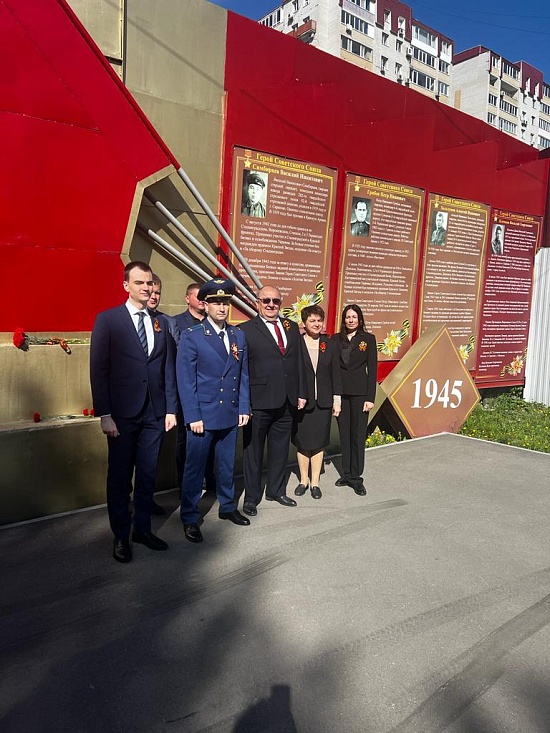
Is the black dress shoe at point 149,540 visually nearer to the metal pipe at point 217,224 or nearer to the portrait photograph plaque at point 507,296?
the metal pipe at point 217,224

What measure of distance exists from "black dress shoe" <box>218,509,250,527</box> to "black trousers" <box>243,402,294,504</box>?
0.84ft

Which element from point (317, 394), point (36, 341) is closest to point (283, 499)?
point (317, 394)

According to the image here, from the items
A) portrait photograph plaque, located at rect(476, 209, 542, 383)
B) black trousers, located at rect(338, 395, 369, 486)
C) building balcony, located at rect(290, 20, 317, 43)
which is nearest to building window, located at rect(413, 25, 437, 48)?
building balcony, located at rect(290, 20, 317, 43)

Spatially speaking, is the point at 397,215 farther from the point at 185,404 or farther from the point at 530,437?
the point at 185,404

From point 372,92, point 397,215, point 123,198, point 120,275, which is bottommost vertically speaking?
point 120,275

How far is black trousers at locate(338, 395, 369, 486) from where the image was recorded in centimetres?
506

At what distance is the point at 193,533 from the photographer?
3.79 m

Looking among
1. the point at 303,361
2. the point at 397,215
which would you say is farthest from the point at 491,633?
the point at 397,215

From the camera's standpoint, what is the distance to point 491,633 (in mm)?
2855

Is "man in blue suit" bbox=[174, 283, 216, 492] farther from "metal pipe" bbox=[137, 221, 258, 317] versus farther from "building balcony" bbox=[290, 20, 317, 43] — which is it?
"building balcony" bbox=[290, 20, 317, 43]

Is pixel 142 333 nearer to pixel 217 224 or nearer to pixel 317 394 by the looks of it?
pixel 317 394

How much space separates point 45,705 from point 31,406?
8.02ft

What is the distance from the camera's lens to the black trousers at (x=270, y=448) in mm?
4410

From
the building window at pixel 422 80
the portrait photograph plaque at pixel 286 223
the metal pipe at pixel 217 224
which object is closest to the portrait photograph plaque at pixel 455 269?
the portrait photograph plaque at pixel 286 223
